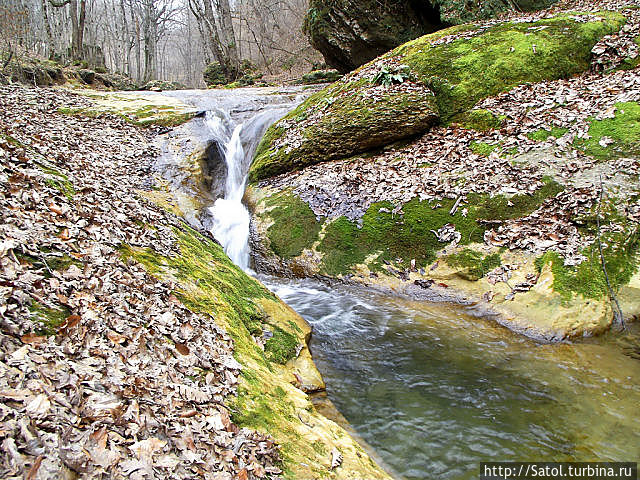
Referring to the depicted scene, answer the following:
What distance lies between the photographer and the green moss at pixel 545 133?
6.88m

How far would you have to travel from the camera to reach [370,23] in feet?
45.7

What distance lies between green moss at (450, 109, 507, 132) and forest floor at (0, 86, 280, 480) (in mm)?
6728

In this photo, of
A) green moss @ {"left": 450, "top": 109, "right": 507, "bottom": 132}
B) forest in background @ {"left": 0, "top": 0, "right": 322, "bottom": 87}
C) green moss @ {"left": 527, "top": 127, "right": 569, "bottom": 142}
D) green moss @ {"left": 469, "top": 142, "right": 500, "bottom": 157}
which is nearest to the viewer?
green moss @ {"left": 527, "top": 127, "right": 569, "bottom": 142}

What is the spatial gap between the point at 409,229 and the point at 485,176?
5.69ft

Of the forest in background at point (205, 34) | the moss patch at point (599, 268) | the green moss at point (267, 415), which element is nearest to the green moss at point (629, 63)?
the moss patch at point (599, 268)

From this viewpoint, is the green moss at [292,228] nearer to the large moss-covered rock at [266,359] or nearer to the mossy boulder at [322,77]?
the large moss-covered rock at [266,359]

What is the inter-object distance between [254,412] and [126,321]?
120 centimetres

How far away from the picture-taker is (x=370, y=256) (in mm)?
6938

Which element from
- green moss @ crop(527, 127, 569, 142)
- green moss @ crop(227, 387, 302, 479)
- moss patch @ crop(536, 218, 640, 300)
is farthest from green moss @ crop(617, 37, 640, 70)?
green moss @ crop(227, 387, 302, 479)

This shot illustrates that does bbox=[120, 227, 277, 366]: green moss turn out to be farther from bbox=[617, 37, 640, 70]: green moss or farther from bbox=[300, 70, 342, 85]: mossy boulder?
bbox=[300, 70, 342, 85]: mossy boulder

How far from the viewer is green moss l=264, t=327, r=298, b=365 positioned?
421 centimetres

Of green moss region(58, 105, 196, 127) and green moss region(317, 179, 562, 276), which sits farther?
green moss region(58, 105, 196, 127)

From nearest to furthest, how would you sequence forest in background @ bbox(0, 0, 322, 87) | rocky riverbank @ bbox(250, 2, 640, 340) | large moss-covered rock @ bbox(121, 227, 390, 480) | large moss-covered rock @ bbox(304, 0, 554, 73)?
1. large moss-covered rock @ bbox(121, 227, 390, 480)
2. rocky riverbank @ bbox(250, 2, 640, 340)
3. large moss-covered rock @ bbox(304, 0, 554, 73)
4. forest in background @ bbox(0, 0, 322, 87)

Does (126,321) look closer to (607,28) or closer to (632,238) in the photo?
(632,238)
